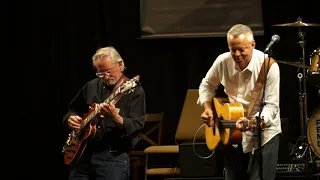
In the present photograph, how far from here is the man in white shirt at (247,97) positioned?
163 inches

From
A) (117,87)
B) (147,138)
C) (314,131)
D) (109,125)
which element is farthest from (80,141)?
(314,131)

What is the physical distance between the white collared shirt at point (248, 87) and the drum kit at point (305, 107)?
5.96ft

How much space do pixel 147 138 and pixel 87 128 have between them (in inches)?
99.3

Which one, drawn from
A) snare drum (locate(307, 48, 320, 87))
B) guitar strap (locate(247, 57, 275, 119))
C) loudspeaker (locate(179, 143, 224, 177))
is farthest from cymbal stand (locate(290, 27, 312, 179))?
guitar strap (locate(247, 57, 275, 119))

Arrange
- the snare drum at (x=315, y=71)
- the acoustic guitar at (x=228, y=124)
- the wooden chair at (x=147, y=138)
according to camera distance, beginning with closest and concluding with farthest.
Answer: the acoustic guitar at (x=228, y=124) < the snare drum at (x=315, y=71) < the wooden chair at (x=147, y=138)

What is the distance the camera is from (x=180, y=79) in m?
7.63

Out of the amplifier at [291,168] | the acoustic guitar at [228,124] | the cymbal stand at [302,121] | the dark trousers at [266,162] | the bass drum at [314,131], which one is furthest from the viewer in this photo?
the bass drum at [314,131]

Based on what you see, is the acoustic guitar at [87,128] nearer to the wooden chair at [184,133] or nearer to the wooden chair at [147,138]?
the wooden chair at [184,133]

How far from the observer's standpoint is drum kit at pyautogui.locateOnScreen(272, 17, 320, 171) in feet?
20.7

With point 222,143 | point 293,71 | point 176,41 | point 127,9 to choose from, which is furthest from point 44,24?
point 222,143

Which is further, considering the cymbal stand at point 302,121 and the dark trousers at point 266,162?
the cymbal stand at point 302,121

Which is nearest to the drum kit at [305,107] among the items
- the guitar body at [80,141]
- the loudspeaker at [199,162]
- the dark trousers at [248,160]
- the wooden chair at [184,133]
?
the loudspeaker at [199,162]

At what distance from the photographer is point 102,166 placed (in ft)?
15.1

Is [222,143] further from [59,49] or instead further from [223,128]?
[59,49]
